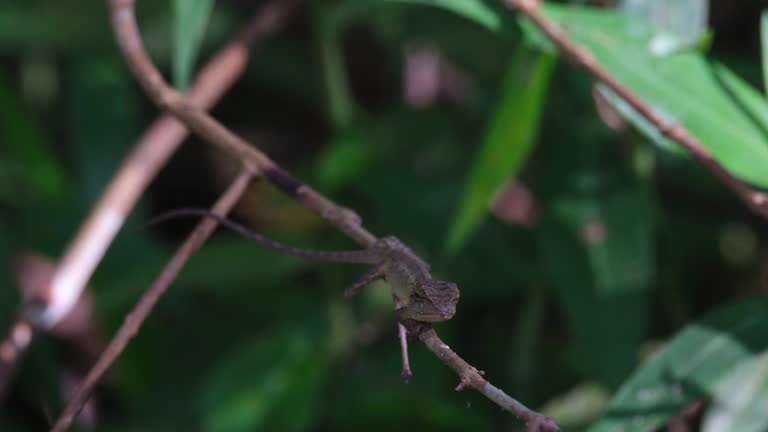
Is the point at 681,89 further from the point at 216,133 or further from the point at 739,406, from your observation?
the point at 216,133

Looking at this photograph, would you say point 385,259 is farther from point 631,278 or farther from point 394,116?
point 394,116

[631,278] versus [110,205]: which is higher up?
[110,205]

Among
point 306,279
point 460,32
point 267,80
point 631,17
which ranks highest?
point 631,17

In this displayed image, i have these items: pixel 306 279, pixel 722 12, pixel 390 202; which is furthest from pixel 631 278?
pixel 722 12

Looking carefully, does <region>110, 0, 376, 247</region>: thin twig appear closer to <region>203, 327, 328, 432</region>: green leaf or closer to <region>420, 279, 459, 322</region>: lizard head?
<region>420, 279, 459, 322</region>: lizard head

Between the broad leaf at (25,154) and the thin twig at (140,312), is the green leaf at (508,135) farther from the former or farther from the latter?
the broad leaf at (25,154)

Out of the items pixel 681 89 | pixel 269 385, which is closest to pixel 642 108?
pixel 681 89
